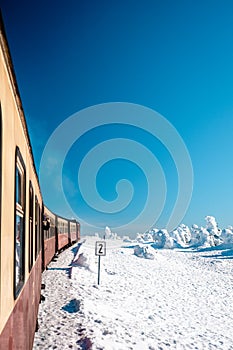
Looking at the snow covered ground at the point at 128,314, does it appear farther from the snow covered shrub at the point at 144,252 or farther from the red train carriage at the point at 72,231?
the red train carriage at the point at 72,231

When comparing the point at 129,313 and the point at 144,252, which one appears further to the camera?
the point at 144,252

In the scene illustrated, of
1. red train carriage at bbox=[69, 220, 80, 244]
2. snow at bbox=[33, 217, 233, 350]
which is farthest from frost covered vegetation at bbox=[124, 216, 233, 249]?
snow at bbox=[33, 217, 233, 350]

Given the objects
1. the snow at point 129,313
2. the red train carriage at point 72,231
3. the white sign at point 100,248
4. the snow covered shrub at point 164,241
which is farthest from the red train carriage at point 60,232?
the snow covered shrub at point 164,241

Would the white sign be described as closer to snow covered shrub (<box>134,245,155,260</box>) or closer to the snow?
the snow

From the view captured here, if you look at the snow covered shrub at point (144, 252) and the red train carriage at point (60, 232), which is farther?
the snow covered shrub at point (144, 252)

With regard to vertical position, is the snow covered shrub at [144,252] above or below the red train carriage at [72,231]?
below

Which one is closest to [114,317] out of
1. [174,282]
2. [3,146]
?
[3,146]

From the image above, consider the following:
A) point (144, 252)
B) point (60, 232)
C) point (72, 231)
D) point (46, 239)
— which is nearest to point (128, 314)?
point (46, 239)

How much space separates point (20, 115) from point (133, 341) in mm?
6473

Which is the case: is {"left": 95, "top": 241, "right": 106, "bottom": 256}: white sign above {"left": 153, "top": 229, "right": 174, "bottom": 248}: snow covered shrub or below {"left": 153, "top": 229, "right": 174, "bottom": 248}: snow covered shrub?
above

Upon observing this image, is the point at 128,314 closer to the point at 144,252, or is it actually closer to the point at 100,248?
the point at 100,248

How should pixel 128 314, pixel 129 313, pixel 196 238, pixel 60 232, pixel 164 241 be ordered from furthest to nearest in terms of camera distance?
1. pixel 196 238
2. pixel 164 241
3. pixel 60 232
4. pixel 129 313
5. pixel 128 314

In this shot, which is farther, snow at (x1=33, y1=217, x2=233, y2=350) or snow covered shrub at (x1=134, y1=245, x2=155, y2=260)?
snow covered shrub at (x1=134, y1=245, x2=155, y2=260)

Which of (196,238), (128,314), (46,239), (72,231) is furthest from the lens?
(196,238)
